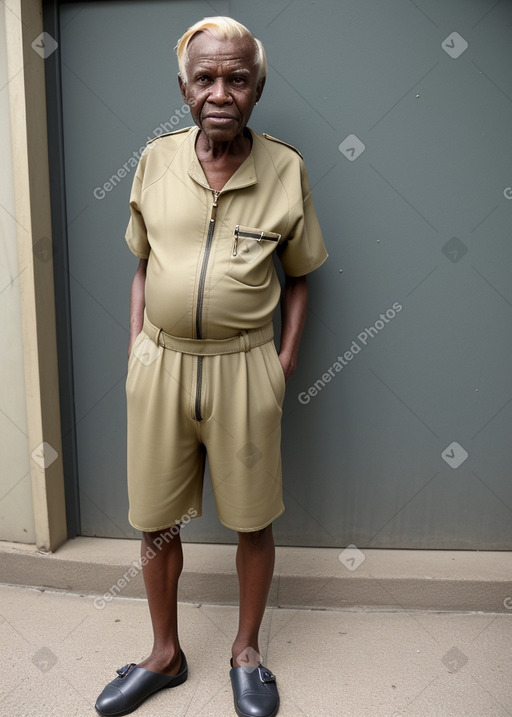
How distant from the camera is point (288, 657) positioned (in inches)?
80.9

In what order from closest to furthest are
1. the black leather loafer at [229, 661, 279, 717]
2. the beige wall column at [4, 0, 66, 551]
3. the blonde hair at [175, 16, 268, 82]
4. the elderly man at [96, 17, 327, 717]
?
the blonde hair at [175, 16, 268, 82]
the elderly man at [96, 17, 327, 717]
the black leather loafer at [229, 661, 279, 717]
the beige wall column at [4, 0, 66, 551]

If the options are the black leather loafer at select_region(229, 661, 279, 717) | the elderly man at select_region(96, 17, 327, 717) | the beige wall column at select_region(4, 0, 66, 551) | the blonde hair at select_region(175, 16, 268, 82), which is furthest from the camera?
the beige wall column at select_region(4, 0, 66, 551)

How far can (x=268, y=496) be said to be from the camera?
72.2 inches

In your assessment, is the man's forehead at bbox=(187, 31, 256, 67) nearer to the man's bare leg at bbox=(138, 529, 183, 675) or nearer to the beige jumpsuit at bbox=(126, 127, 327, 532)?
the beige jumpsuit at bbox=(126, 127, 327, 532)

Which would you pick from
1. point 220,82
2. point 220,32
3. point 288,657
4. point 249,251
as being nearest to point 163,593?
point 288,657

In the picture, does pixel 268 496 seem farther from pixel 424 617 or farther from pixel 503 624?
pixel 503 624

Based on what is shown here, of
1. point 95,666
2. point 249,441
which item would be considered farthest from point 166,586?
point 249,441

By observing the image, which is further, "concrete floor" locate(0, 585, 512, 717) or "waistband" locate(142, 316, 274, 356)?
"concrete floor" locate(0, 585, 512, 717)

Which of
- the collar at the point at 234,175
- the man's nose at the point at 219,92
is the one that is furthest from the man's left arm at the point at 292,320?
the man's nose at the point at 219,92

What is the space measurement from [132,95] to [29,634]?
5.95 feet

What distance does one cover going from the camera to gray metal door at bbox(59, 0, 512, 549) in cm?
208

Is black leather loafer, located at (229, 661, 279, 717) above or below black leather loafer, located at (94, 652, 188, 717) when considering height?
above

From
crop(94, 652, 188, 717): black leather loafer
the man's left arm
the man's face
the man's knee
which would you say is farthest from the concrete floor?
the man's face

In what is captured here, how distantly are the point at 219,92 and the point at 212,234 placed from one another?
0.34 metres
